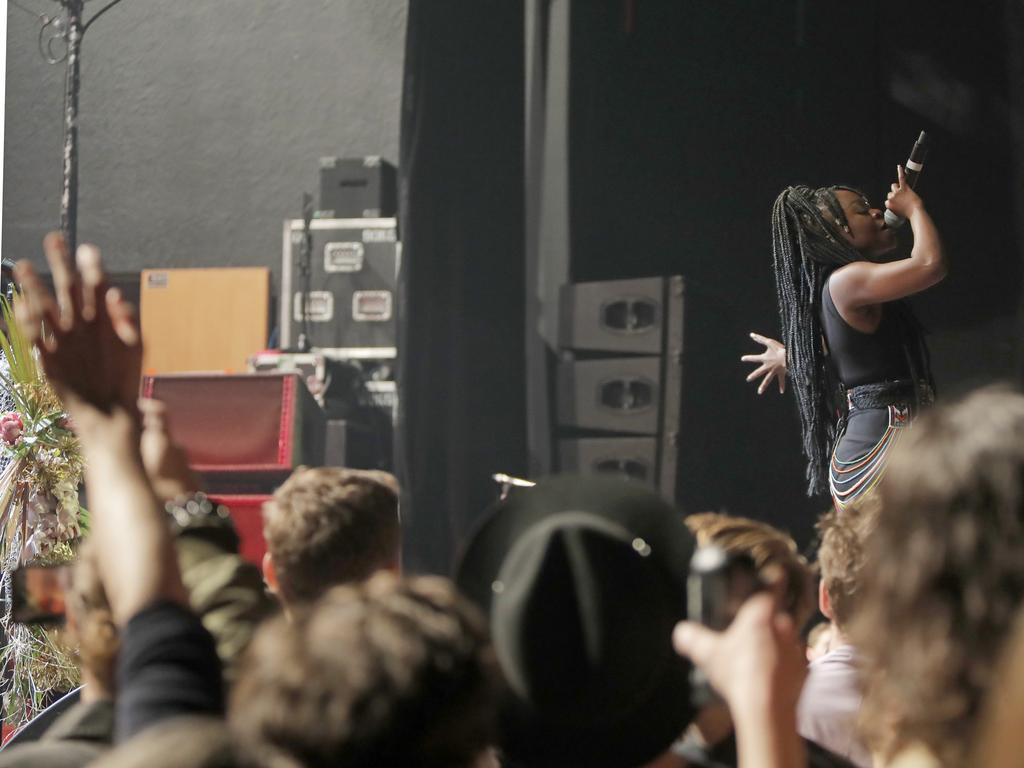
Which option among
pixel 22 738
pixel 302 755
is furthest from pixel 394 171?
pixel 302 755

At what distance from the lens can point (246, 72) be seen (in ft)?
13.4

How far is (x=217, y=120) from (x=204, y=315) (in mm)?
666

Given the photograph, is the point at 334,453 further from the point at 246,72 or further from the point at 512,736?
the point at 512,736

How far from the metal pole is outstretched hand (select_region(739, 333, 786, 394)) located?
7.42 feet

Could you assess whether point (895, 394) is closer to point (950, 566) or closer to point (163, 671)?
point (950, 566)

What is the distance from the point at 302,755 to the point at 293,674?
0.15 feet

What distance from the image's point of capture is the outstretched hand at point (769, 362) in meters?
3.51

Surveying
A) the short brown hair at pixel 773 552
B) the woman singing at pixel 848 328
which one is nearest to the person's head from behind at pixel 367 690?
the short brown hair at pixel 773 552

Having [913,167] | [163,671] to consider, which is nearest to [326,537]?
[163,671]

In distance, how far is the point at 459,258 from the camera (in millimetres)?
3893

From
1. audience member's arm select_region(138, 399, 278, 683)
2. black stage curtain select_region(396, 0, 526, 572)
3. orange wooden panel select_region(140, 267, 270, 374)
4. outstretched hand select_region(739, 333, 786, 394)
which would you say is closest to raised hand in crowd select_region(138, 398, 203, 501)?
audience member's arm select_region(138, 399, 278, 683)

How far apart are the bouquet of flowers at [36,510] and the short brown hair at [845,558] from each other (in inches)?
93.7

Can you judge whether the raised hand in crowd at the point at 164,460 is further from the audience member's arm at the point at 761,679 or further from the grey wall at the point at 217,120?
the grey wall at the point at 217,120

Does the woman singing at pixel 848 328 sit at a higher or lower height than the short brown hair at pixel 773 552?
higher
